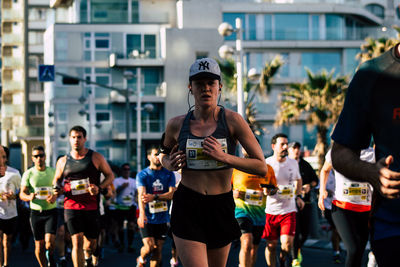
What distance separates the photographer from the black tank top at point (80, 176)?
10.1 meters

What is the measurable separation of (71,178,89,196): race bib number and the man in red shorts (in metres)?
A: 2.50

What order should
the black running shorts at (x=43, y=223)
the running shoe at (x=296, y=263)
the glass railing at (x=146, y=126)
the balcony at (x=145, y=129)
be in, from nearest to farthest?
the black running shorts at (x=43, y=223), the running shoe at (x=296, y=263), the balcony at (x=145, y=129), the glass railing at (x=146, y=126)

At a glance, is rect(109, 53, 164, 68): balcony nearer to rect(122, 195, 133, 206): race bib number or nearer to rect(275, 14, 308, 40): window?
rect(275, 14, 308, 40): window

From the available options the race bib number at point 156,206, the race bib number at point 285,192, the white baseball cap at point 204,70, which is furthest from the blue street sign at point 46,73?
the white baseball cap at point 204,70

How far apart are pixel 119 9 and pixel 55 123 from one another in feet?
30.0

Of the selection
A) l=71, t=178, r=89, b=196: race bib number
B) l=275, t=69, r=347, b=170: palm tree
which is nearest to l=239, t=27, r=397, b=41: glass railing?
l=275, t=69, r=347, b=170: palm tree

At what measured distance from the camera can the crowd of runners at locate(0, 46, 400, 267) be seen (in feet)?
10.5

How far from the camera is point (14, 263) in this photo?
47.2 feet

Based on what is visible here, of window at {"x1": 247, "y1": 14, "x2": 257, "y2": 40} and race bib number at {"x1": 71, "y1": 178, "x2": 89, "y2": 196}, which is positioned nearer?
race bib number at {"x1": 71, "y1": 178, "x2": 89, "y2": 196}

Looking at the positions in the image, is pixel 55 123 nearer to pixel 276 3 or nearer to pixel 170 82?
pixel 170 82

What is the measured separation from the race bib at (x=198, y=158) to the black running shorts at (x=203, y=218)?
→ 0.22m

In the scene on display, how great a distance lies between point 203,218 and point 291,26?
5344cm

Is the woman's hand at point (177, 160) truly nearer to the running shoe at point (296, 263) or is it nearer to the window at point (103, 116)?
the running shoe at point (296, 263)

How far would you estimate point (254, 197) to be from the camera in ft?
33.5
